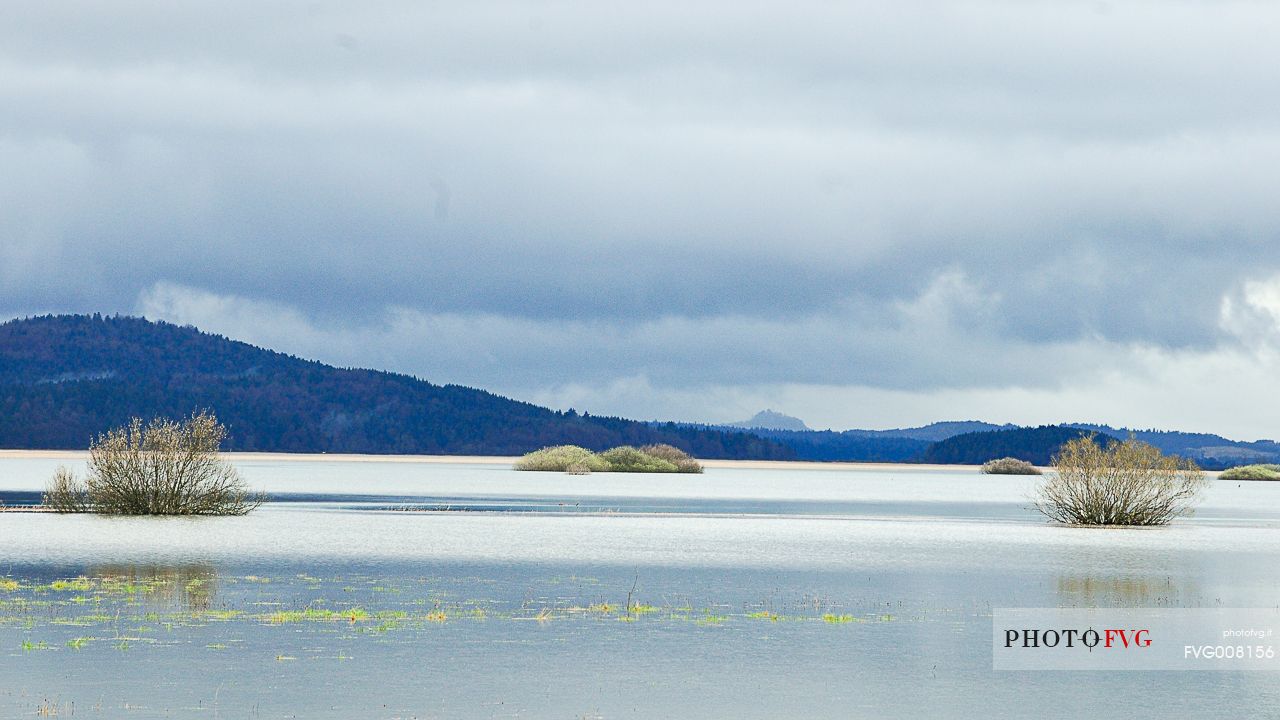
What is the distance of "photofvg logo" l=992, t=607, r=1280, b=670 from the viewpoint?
77.0 feet

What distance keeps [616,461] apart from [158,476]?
111372 millimetres

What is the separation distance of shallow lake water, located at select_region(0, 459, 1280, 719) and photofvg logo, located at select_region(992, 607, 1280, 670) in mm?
667

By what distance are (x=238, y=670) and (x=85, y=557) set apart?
19.1 meters

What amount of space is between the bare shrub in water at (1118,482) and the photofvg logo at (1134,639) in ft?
98.9

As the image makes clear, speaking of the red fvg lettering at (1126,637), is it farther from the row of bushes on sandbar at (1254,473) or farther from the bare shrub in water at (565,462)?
the row of bushes on sandbar at (1254,473)

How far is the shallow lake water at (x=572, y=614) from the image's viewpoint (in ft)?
65.7

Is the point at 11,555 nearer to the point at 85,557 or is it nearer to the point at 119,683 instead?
the point at 85,557

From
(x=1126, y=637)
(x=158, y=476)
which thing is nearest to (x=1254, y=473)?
(x=158, y=476)

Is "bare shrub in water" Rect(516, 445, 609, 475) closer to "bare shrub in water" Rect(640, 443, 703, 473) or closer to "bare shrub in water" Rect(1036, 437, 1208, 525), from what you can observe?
"bare shrub in water" Rect(640, 443, 703, 473)

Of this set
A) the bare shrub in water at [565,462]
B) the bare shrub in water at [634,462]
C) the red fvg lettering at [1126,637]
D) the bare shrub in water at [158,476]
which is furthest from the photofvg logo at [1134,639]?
the bare shrub in water at [634,462]

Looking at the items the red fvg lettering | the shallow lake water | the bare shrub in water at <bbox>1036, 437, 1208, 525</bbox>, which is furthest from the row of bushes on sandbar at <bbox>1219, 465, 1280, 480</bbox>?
the red fvg lettering

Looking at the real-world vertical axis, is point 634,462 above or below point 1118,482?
above

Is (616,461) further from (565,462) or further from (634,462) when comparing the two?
(565,462)

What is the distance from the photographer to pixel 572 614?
93.7ft
